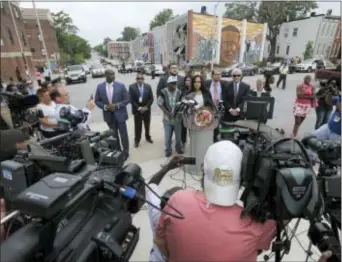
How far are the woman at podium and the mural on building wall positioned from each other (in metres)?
22.2

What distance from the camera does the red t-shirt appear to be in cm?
106

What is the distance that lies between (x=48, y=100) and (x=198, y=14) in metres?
24.1

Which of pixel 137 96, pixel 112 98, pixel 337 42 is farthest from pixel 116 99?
pixel 337 42

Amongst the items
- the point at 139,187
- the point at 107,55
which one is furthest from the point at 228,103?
the point at 107,55

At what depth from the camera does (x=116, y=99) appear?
4.13 metres

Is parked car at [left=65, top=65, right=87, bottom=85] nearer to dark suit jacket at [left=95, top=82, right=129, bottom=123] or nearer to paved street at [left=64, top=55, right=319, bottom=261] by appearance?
paved street at [left=64, top=55, right=319, bottom=261]

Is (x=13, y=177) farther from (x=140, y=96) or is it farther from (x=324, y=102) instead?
(x=324, y=102)

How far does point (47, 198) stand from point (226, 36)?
86.4 feet

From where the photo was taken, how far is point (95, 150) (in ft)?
6.18

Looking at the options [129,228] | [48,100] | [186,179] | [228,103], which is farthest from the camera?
[228,103]

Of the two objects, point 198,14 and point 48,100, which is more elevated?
point 198,14

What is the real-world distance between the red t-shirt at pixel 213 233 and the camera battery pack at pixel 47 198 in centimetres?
48

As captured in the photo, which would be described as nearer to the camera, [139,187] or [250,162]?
[250,162]

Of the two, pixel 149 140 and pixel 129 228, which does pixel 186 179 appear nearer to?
pixel 149 140
